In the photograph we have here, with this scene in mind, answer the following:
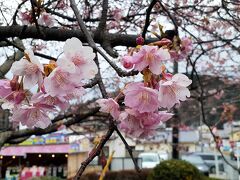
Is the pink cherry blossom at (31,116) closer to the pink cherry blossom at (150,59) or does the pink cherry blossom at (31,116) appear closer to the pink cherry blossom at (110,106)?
the pink cherry blossom at (110,106)

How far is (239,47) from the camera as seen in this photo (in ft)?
15.7

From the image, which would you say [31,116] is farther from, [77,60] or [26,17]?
[26,17]

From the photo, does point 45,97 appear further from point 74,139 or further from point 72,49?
point 74,139

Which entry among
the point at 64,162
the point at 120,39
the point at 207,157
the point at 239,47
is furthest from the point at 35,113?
the point at 207,157

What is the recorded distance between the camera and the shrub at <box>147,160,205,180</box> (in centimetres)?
916

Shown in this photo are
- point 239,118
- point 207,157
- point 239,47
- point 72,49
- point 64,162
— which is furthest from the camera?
point 207,157

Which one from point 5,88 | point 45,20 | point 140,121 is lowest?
point 140,121

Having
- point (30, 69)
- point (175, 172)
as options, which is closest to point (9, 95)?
point (30, 69)

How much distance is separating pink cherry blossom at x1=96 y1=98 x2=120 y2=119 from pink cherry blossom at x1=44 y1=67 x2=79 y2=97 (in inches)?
5.6

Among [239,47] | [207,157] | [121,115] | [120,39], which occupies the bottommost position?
[207,157]

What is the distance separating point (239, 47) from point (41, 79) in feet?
13.7

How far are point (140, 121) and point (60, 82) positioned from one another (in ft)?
1.23

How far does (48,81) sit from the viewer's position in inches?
40.1

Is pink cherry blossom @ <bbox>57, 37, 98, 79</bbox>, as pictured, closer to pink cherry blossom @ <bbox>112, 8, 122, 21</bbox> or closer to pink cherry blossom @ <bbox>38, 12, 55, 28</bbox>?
pink cherry blossom @ <bbox>38, 12, 55, 28</bbox>
